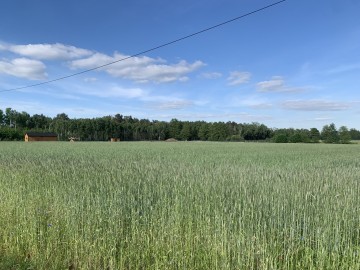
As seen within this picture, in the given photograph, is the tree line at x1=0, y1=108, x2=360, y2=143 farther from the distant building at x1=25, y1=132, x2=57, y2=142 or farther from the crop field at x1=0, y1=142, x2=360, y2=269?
the crop field at x1=0, y1=142, x2=360, y2=269

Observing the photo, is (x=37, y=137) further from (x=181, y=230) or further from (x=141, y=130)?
(x=181, y=230)

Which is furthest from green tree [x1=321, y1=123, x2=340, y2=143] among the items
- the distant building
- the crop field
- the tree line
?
the crop field

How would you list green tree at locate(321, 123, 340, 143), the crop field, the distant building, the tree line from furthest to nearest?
the tree line → green tree at locate(321, 123, 340, 143) → the distant building → the crop field

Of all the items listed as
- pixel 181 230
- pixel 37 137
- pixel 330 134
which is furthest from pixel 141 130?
pixel 181 230

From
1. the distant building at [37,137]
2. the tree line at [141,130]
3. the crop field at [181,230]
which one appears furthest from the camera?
the tree line at [141,130]

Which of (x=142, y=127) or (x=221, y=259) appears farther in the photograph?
(x=142, y=127)

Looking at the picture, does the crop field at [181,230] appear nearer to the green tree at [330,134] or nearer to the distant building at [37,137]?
the distant building at [37,137]

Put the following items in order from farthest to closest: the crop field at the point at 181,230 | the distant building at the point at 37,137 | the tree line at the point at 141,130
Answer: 1. the tree line at the point at 141,130
2. the distant building at the point at 37,137
3. the crop field at the point at 181,230

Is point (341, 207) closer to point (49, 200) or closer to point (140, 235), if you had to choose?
point (140, 235)

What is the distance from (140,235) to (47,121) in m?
163

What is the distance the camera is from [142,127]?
144375 mm

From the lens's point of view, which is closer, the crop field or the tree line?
the crop field

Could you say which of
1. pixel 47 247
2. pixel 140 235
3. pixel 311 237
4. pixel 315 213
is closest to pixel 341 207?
pixel 315 213

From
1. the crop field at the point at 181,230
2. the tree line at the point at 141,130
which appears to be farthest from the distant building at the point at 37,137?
the crop field at the point at 181,230
